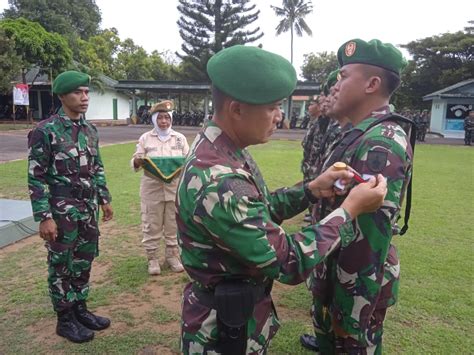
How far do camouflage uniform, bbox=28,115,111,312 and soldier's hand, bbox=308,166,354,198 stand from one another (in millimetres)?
2016

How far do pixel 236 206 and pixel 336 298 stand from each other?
88cm

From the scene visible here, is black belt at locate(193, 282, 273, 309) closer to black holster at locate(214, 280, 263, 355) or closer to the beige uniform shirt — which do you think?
black holster at locate(214, 280, 263, 355)

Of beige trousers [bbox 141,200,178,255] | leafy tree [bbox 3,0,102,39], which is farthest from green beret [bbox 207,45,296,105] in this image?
leafy tree [bbox 3,0,102,39]

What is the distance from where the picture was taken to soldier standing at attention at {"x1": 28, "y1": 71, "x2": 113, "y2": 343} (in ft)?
9.70

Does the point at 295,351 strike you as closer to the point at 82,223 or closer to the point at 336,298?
the point at 336,298

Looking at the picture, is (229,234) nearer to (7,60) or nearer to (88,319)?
(88,319)

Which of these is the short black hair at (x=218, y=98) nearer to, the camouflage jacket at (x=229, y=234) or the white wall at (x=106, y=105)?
the camouflage jacket at (x=229, y=234)

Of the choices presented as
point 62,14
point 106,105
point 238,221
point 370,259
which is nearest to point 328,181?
point 370,259

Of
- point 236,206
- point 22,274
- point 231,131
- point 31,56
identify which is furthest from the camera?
point 31,56

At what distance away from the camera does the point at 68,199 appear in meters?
3.03

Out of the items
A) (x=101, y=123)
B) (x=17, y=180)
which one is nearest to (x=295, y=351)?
(x=17, y=180)

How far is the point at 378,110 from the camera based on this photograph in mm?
1915

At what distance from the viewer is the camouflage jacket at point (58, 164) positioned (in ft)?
9.64

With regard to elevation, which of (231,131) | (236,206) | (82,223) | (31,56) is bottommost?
(82,223)
